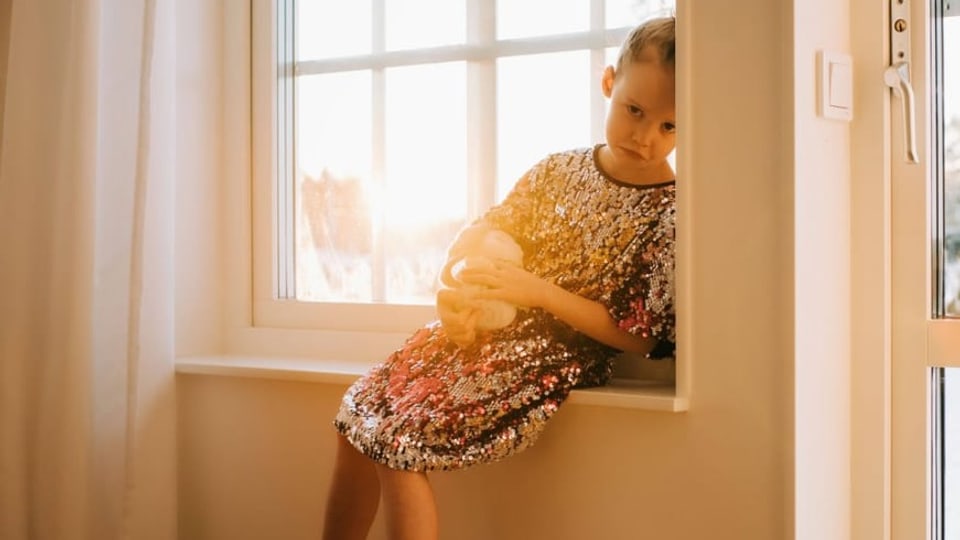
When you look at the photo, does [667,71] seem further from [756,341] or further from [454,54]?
[454,54]

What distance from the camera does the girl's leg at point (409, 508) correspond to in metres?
1.52

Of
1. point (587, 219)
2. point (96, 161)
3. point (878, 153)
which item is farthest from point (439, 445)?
point (96, 161)

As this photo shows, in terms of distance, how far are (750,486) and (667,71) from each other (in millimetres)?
569

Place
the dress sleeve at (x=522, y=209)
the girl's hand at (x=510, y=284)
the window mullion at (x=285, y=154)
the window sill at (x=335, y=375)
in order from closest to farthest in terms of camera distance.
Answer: the window sill at (x=335, y=375), the girl's hand at (x=510, y=284), the dress sleeve at (x=522, y=209), the window mullion at (x=285, y=154)

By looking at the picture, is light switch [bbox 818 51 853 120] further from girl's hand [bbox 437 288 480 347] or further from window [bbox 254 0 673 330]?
girl's hand [bbox 437 288 480 347]

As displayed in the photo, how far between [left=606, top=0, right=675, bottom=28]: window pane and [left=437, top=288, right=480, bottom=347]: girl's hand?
0.57 metres

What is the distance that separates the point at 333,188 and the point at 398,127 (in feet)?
0.62

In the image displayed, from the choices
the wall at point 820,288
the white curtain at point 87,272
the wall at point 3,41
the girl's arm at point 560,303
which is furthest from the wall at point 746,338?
the wall at point 3,41

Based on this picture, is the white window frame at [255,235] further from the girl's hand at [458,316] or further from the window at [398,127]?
the girl's hand at [458,316]

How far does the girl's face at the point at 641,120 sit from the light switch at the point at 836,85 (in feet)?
0.67

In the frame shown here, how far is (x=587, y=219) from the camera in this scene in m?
1.65

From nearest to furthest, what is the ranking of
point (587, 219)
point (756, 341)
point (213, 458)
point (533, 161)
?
point (756, 341)
point (587, 219)
point (533, 161)
point (213, 458)

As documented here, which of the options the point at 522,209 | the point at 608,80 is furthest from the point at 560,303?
the point at 608,80

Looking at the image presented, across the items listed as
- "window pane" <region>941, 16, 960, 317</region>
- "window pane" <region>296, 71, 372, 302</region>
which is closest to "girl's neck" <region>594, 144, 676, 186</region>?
"window pane" <region>941, 16, 960, 317</region>
